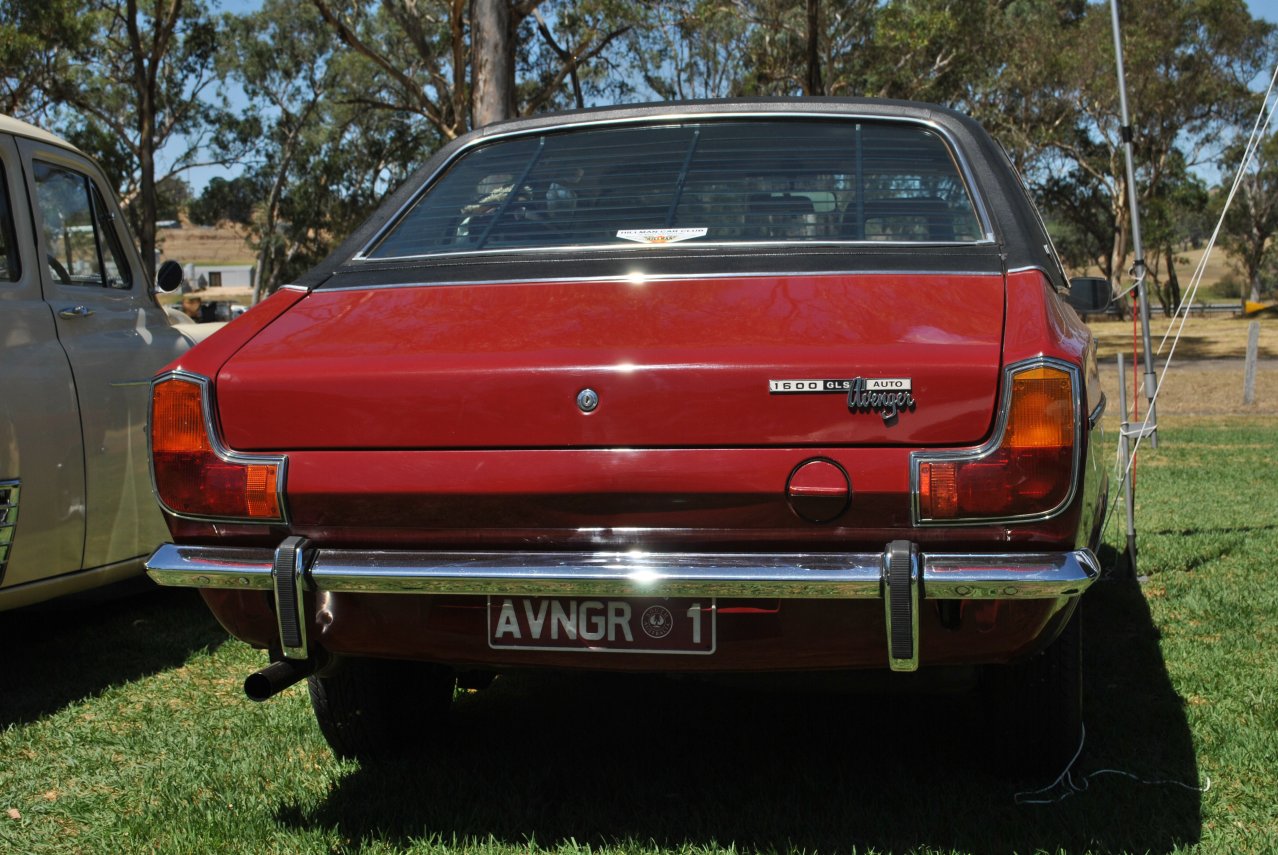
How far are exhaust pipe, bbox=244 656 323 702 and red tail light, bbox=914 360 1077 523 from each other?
134 centimetres

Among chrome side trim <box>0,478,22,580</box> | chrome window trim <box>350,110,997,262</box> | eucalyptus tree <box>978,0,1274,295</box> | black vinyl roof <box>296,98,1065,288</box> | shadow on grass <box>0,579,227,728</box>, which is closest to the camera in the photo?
black vinyl roof <box>296,98,1065,288</box>

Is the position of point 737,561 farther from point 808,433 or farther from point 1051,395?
point 1051,395

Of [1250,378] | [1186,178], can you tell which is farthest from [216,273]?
[1250,378]

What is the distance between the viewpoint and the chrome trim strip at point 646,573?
240 cm

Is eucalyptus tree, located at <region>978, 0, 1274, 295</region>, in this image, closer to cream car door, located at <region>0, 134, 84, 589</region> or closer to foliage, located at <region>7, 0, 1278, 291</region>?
foliage, located at <region>7, 0, 1278, 291</region>

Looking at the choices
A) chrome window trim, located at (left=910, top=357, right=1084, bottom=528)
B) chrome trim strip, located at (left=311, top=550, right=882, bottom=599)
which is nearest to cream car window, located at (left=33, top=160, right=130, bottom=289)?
chrome trim strip, located at (left=311, top=550, right=882, bottom=599)

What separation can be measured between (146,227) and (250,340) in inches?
882

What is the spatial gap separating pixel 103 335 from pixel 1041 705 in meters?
3.51

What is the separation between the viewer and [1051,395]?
2445 mm

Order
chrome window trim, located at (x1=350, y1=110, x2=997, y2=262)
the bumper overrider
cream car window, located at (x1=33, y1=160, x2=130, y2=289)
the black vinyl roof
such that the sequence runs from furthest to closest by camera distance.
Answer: cream car window, located at (x1=33, y1=160, x2=130, y2=289) < chrome window trim, located at (x1=350, y1=110, x2=997, y2=262) < the black vinyl roof < the bumper overrider

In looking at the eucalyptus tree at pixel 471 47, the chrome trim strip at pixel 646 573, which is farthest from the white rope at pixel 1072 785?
the eucalyptus tree at pixel 471 47

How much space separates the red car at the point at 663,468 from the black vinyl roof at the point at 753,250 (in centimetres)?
2

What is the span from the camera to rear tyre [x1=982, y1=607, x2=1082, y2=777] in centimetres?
300

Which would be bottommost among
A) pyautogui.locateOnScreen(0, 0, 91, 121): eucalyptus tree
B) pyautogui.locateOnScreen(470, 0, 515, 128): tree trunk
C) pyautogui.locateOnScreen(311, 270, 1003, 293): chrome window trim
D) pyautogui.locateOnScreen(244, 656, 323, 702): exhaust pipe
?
pyautogui.locateOnScreen(244, 656, 323, 702): exhaust pipe
